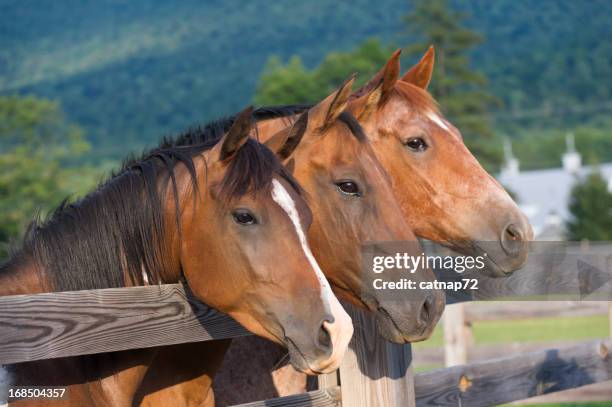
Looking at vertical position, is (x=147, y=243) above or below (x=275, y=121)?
below

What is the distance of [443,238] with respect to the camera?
4.65m

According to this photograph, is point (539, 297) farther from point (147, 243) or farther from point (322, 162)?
point (147, 243)

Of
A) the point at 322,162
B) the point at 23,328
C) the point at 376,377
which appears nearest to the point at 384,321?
the point at 376,377

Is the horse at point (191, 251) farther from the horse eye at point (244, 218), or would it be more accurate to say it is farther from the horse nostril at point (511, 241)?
the horse nostril at point (511, 241)

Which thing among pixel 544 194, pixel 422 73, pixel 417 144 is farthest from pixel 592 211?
pixel 417 144

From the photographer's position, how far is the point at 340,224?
396cm

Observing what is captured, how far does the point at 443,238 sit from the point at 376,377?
112 cm

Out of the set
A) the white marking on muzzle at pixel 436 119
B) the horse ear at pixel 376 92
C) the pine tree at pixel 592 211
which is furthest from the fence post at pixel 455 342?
the pine tree at pixel 592 211

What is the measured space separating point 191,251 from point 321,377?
93cm

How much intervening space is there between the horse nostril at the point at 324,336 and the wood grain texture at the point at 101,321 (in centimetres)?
62

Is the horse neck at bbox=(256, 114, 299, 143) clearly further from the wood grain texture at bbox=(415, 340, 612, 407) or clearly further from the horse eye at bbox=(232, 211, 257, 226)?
the wood grain texture at bbox=(415, 340, 612, 407)

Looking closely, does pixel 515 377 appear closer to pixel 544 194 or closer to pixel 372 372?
pixel 372 372

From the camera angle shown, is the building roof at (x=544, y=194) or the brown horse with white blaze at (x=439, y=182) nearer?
the brown horse with white blaze at (x=439, y=182)

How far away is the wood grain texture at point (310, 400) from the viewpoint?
3.43 meters
